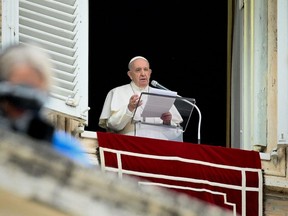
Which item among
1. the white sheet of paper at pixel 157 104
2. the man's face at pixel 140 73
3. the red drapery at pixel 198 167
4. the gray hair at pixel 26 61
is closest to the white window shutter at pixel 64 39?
the red drapery at pixel 198 167

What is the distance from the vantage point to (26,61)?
4172mm

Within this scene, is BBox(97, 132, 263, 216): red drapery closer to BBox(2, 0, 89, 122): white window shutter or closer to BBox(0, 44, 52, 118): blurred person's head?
BBox(2, 0, 89, 122): white window shutter

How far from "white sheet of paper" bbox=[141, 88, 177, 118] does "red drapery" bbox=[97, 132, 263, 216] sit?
0.80 feet

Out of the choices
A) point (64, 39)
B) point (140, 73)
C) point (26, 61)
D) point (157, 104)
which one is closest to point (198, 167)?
point (157, 104)

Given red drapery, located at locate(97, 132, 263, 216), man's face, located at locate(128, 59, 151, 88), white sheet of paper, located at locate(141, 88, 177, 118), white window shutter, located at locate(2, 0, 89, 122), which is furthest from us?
man's face, located at locate(128, 59, 151, 88)

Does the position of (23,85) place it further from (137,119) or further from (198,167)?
(137,119)

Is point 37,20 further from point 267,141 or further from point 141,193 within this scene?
point 141,193

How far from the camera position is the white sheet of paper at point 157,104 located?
12.5m

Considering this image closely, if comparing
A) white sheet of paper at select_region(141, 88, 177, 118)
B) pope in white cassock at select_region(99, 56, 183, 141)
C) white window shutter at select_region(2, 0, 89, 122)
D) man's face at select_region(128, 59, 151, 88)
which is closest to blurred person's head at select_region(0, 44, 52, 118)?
white window shutter at select_region(2, 0, 89, 122)

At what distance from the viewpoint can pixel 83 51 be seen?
474 inches

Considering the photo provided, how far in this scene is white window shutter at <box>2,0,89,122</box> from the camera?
459 inches

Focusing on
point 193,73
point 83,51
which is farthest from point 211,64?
point 83,51

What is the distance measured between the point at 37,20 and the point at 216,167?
2.11 meters

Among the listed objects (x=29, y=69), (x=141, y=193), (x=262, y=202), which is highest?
(x=29, y=69)
